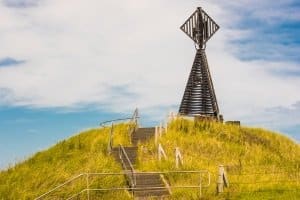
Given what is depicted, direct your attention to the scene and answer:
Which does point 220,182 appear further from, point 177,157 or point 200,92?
point 200,92

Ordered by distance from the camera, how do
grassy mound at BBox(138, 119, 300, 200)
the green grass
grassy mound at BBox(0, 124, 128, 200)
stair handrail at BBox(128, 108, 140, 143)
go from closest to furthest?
grassy mound at BBox(138, 119, 300, 200) → the green grass → grassy mound at BBox(0, 124, 128, 200) → stair handrail at BBox(128, 108, 140, 143)

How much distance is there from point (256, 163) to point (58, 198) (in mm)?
13863

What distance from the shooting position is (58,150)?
131ft

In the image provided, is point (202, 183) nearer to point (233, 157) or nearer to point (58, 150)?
point (233, 157)

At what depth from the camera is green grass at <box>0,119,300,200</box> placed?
28548mm

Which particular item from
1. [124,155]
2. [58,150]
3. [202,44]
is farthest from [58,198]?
[202,44]

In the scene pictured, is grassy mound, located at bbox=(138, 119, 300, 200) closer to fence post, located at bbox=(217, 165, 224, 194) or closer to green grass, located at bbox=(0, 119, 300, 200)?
green grass, located at bbox=(0, 119, 300, 200)

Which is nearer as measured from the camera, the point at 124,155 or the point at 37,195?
the point at 37,195

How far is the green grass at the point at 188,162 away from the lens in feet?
93.7

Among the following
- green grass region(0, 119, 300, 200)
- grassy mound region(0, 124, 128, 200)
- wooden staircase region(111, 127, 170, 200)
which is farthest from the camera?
grassy mound region(0, 124, 128, 200)

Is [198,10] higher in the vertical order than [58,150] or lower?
higher

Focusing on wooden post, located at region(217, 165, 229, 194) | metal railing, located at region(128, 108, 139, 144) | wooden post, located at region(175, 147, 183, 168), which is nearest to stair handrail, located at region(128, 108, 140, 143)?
metal railing, located at region(128, 108, 139, 144)

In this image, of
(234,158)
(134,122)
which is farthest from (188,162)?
(134,122)

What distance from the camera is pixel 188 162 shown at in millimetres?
33594
